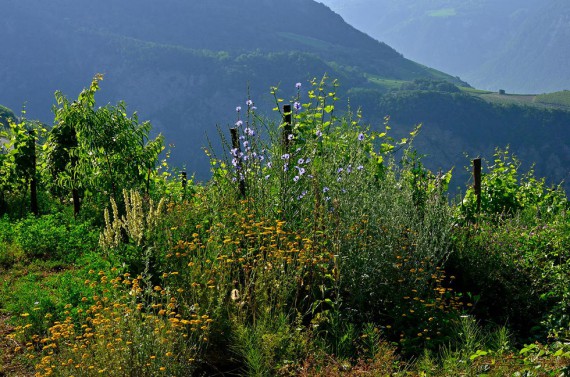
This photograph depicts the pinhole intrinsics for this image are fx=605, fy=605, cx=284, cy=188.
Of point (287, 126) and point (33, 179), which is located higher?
point (287, 126)

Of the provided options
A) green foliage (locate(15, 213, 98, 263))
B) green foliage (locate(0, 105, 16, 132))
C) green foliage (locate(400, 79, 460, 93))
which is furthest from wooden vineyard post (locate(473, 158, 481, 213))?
green foliage (locate(400, 79, 460, 93))

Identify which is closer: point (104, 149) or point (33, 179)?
point (104, 149)

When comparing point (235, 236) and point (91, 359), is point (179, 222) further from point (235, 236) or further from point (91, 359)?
point (91, 359)

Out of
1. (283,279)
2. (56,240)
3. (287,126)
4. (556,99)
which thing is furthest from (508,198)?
(556,99)

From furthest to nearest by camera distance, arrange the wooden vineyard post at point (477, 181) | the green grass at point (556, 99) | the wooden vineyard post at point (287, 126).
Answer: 1. the green grass at point (556, 99)
2. the wooden vineyard post at point (477, 181)
3. the wooden vineyard post at point (287, 126)

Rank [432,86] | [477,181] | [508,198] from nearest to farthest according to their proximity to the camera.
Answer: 1. [477,181]
2. [508,198]
3. [432,86]

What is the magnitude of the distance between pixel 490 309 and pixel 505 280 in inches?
12.8

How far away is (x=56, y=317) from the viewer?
5371 millimetres

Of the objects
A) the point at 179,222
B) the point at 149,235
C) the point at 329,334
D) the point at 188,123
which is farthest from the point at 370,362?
the point at 188,123

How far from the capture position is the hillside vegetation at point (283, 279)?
168 inches

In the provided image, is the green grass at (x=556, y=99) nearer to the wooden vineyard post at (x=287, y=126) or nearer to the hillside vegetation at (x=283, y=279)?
the wooden vineyard post at (x=287, y=126)

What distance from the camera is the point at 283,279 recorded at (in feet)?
16.2

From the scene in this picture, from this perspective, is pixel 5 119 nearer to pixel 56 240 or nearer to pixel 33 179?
pixel 33 179

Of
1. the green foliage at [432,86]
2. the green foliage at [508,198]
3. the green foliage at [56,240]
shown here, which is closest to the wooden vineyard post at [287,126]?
the green foliage at [56,240]
